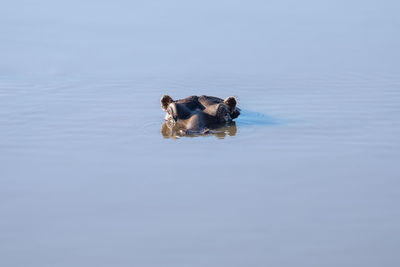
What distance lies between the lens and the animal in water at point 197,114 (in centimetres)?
1222

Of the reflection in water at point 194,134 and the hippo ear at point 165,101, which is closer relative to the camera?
the reflection in water at point 194,134

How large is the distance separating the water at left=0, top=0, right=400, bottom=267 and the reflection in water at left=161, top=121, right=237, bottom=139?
13cm

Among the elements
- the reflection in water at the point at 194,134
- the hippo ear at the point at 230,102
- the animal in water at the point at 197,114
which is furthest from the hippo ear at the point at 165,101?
the hippo ear at the point at 230,102

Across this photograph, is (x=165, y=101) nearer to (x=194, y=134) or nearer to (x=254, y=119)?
(x=194, y=134)

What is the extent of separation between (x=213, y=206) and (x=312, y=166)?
193 centimetres

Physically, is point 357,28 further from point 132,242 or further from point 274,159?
point 132,242

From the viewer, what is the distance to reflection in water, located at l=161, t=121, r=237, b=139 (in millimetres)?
11953

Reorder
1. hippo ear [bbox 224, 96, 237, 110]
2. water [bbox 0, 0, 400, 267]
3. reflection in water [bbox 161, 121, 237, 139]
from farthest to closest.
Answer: hippo ear [bbox 224, 96, 237, 110]
reflection in water [bbox 161, 121, 237, 139]
water [bbox 0, 0, 400, 267]

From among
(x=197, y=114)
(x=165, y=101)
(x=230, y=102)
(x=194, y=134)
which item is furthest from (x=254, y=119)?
(x=165, y=101)

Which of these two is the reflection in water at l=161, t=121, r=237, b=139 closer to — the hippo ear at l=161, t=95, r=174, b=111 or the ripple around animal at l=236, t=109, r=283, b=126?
the ripple around animal at l=236, t=109, r=283, b=126

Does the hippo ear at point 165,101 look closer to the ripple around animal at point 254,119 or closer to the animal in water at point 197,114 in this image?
the animal in water at point 197,114

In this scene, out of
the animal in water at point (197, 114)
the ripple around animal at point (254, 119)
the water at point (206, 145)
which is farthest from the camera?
the ripple around animal at point (254, 119)

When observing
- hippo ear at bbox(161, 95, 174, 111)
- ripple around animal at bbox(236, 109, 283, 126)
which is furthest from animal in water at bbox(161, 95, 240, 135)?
ripple around animal at bbox(236, 109, 283, 126)

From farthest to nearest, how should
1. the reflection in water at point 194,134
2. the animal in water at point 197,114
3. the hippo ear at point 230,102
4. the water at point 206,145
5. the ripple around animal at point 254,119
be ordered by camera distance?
the hippo ear at point 230,102 → the ripple around animal at point 254,119 → the animal in water at point 197,114 → the reflection in water at point 194,134 → the water at point 206,145
